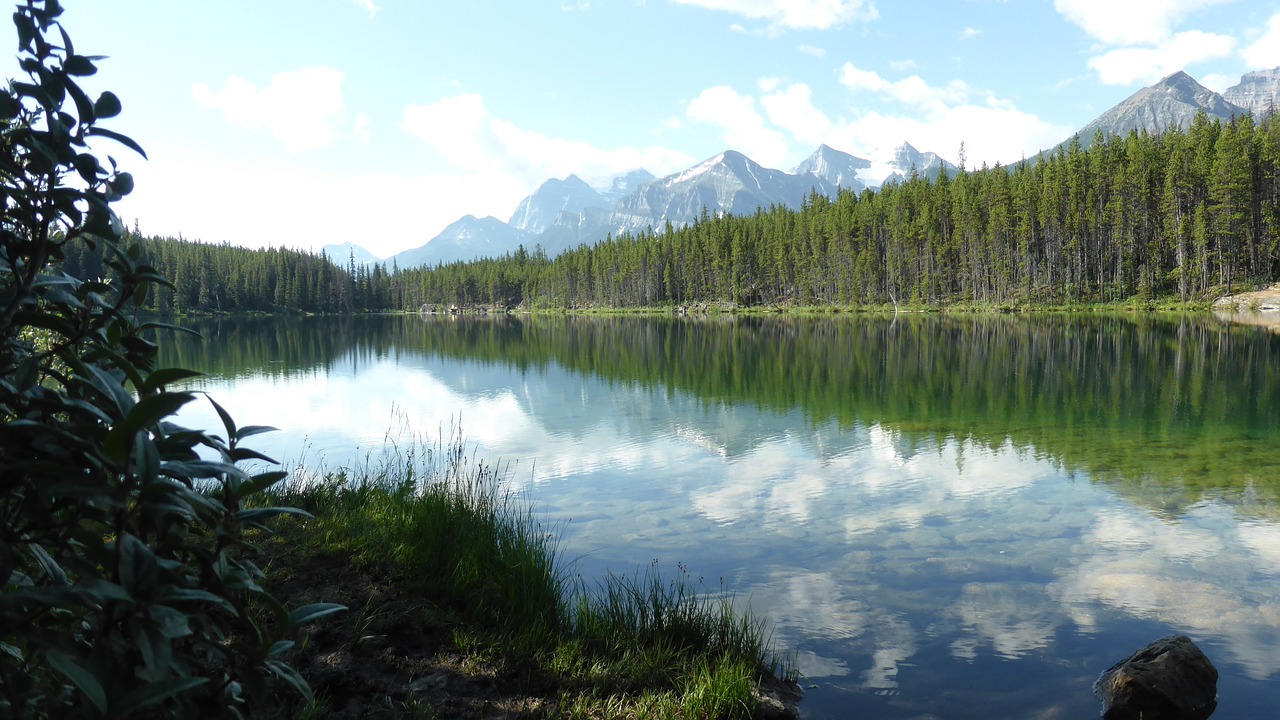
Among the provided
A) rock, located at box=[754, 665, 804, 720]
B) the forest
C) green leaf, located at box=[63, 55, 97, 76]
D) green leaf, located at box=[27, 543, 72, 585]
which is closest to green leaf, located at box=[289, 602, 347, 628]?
green leaf, located at box=[27, 543, 72, 585]

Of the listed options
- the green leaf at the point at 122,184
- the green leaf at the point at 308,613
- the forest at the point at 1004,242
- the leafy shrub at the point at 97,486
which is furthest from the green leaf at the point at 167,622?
the forest at the point at 1004,242

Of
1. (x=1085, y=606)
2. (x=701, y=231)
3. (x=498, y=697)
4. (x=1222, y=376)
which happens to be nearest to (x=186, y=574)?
(x=498, y=697)

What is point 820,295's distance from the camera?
113500 millimetres

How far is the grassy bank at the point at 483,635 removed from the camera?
16.2 ft

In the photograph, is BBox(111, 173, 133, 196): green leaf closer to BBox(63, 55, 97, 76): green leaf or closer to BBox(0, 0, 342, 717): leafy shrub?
BBox(0, 0, 342, 717): leafy shrub

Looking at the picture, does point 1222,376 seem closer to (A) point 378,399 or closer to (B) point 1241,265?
(A) point 378,399

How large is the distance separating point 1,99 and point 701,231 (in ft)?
437

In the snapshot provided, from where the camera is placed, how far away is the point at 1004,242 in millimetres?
91312

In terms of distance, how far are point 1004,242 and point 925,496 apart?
92.1 metres

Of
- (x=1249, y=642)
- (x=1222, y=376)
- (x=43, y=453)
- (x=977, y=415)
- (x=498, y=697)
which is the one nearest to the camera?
(x=43, y=453)

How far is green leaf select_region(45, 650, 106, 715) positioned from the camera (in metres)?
1.10

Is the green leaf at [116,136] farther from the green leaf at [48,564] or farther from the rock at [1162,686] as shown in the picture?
the rock at [1162,686]

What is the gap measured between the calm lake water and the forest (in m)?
42.4

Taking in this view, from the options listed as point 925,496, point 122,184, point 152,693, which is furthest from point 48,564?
point 925,496
